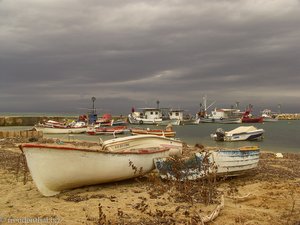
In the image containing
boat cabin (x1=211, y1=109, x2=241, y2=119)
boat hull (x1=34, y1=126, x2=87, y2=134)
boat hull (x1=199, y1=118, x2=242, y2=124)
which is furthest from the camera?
boat cabin (x1=211, y1=109, x2=241, y2=119)

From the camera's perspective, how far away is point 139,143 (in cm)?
1231

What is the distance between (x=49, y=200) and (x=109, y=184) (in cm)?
207

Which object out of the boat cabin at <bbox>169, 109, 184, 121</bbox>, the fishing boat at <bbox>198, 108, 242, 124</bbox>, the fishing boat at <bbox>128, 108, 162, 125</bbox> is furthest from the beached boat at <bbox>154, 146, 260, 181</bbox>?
the fishing boat at <bbox>198, 108, 242, 124</bbox>

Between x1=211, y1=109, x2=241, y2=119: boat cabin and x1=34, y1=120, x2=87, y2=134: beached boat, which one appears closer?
x1=34, y1=120, x2=87, y2=134: beached boat

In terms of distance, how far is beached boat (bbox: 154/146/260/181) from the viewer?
379 inches

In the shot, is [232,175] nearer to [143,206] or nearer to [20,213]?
[143,206]

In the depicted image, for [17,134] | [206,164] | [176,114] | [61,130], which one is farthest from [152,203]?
[176,114]

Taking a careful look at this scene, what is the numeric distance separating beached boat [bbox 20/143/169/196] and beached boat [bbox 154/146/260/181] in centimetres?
95

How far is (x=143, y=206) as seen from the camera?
25.2ft

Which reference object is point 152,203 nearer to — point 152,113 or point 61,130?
point 61,130

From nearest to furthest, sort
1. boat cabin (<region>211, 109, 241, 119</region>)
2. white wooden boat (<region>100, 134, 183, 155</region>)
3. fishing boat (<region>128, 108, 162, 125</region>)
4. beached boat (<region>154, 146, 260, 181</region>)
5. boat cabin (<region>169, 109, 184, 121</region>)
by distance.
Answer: beached boat (<region>154, 146, 260, 181</region>), white wooden boat (<region>100, 134, 183, 155</region>), fishing boat (<region>128, 108, 162, 125</region>), boat cabin (<region>169, 109, 184, 121</region>), boat cabin (<region>211, 109, 241, 119</region>)

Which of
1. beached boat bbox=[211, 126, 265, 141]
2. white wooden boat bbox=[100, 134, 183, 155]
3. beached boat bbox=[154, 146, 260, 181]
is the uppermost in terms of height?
white wooden boat bbox=[100, 134, 183, 155]

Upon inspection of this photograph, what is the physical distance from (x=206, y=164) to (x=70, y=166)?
3734 millimetres

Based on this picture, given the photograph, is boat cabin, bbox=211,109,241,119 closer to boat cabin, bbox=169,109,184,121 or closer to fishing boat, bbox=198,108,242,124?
fishing boat, bbox=198,108,242,124
